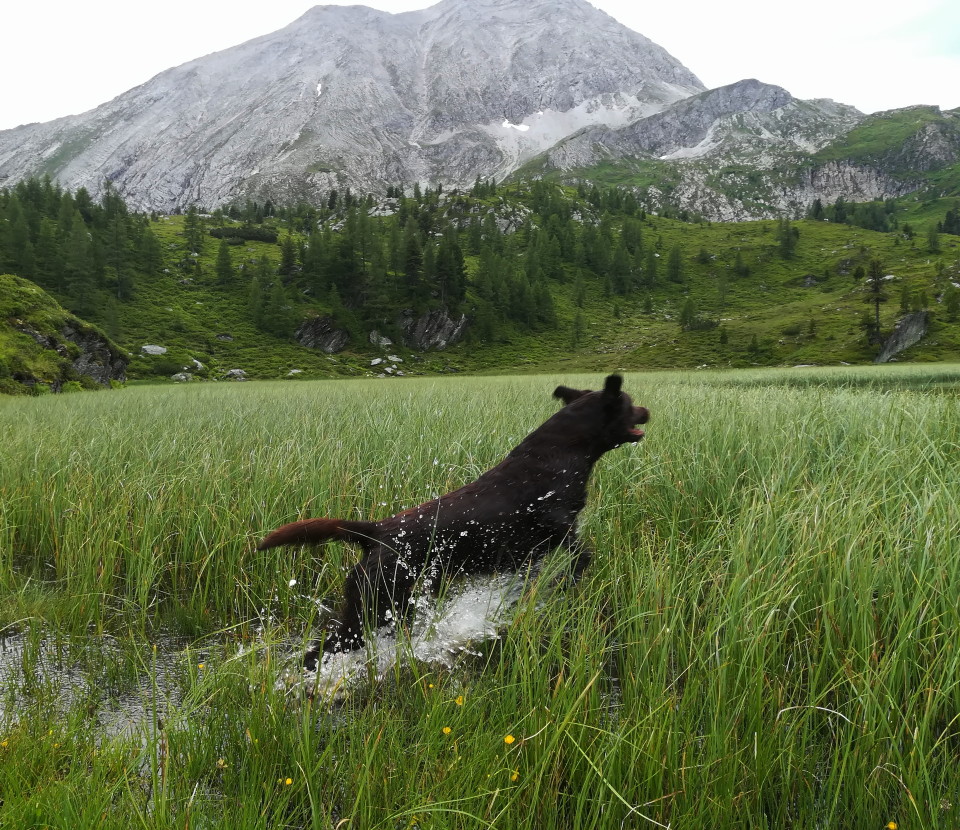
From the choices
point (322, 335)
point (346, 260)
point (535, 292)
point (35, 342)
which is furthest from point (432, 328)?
point (35, 342)

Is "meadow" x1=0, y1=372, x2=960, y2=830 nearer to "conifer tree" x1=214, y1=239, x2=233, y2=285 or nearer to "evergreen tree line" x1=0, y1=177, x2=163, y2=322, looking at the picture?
"evergreen tree line" x1=0, y1=177, x2=163, y2=322

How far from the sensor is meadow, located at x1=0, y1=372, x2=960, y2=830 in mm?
1535

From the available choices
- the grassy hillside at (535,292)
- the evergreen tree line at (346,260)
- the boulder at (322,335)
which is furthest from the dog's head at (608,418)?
the boulder at (322,335)

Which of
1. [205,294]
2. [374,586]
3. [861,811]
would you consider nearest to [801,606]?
[861,811]

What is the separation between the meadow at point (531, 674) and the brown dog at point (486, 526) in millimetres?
215

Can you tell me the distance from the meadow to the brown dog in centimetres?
21

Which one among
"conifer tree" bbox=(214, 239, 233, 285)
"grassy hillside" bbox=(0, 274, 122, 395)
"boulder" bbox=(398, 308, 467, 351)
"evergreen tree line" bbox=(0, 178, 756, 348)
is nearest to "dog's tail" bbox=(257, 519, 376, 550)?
"grassy hillside" bbox=(0, 274, 122, 395)

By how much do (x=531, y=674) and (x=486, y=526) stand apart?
26.8 inches

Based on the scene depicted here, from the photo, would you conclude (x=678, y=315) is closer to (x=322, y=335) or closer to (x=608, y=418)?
(x=322, y=335)

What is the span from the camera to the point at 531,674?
2021mm

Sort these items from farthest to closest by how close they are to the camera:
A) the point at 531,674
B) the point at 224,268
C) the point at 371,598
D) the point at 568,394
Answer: the point at 224,268
the point at 568,394
the point at 371,598
the point at 531,674

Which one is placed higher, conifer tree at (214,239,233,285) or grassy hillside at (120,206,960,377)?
conifer tree at (214,239,233,285)

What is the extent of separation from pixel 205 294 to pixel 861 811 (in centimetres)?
9392

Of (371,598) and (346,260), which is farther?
(346,260)
